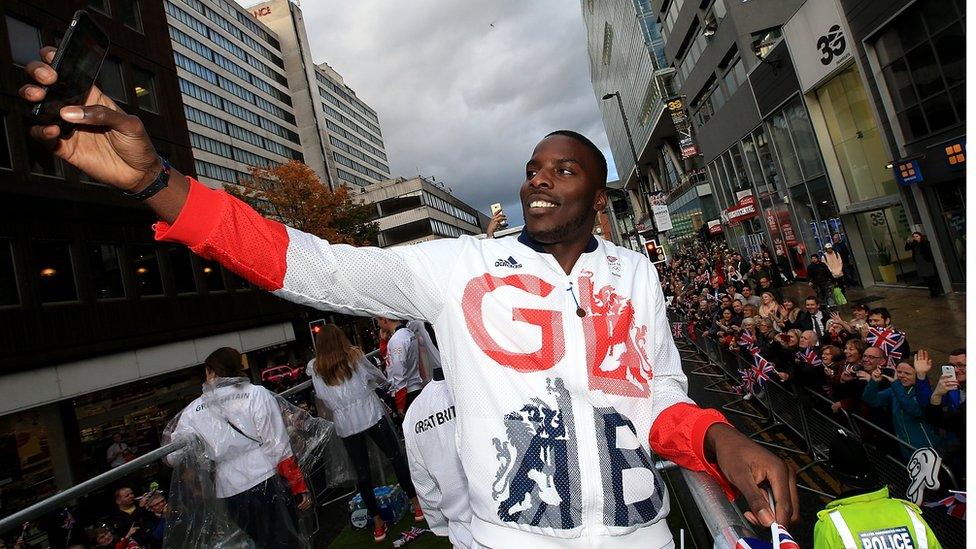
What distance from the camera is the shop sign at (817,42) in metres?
16.8

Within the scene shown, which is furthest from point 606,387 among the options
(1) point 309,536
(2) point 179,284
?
(2) point 179,284

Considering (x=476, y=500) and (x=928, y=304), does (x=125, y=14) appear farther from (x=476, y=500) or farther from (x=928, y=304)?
(x=928, y=304)

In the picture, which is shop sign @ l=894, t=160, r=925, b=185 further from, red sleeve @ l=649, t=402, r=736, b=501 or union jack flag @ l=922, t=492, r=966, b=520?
red sleeve @ l=649, t=402, r=736, b=501

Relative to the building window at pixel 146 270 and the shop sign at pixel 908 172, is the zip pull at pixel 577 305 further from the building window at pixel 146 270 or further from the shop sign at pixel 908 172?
the building window at pixel 146 270

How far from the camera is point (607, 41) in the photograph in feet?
207

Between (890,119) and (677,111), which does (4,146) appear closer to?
(890,119)

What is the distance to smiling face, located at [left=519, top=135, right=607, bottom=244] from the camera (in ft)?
6.43

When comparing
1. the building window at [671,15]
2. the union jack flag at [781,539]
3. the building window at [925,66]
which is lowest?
the union jack flag at [781,539]

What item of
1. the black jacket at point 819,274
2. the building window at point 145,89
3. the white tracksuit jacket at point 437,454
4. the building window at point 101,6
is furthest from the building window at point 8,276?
the black jacket at point 819,274

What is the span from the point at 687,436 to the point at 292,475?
4078 mm

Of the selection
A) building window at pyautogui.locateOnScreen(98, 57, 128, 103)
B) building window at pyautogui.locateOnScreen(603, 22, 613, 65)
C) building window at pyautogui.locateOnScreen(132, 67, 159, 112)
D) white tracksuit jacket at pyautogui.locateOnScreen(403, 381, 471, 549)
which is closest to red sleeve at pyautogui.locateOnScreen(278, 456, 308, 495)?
white tracksuit jacket at pyautogui.locateOnScreen(403, 381, 471, 549)

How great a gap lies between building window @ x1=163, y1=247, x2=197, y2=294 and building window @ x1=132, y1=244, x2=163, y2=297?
511 mm

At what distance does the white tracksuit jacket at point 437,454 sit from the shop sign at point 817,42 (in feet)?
61.0

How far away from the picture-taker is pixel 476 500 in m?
1.75
